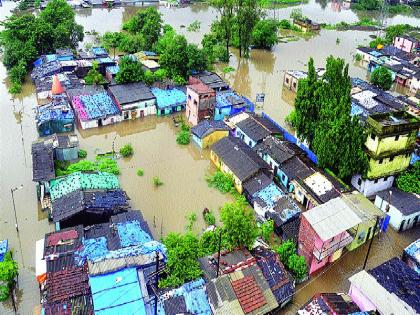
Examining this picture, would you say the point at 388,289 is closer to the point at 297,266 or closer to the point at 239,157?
the point at 297,266

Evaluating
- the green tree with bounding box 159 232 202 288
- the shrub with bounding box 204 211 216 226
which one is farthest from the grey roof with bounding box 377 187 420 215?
the green tree with bounding box 159 232 202 288

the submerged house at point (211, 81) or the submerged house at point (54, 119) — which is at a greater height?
the submerged house at point (211, 81)

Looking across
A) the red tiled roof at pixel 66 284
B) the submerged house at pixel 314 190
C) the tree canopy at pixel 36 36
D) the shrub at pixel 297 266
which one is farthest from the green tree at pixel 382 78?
the red tiled roof at pixel 66 284

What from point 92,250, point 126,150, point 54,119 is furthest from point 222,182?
point 54,119

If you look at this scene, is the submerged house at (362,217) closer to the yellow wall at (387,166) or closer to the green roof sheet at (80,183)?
the yellow wall at (387,166)

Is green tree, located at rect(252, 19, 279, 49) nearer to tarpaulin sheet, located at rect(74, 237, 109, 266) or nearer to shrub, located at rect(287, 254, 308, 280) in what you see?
shrub, located at rect(287, 254, 308, 280)
